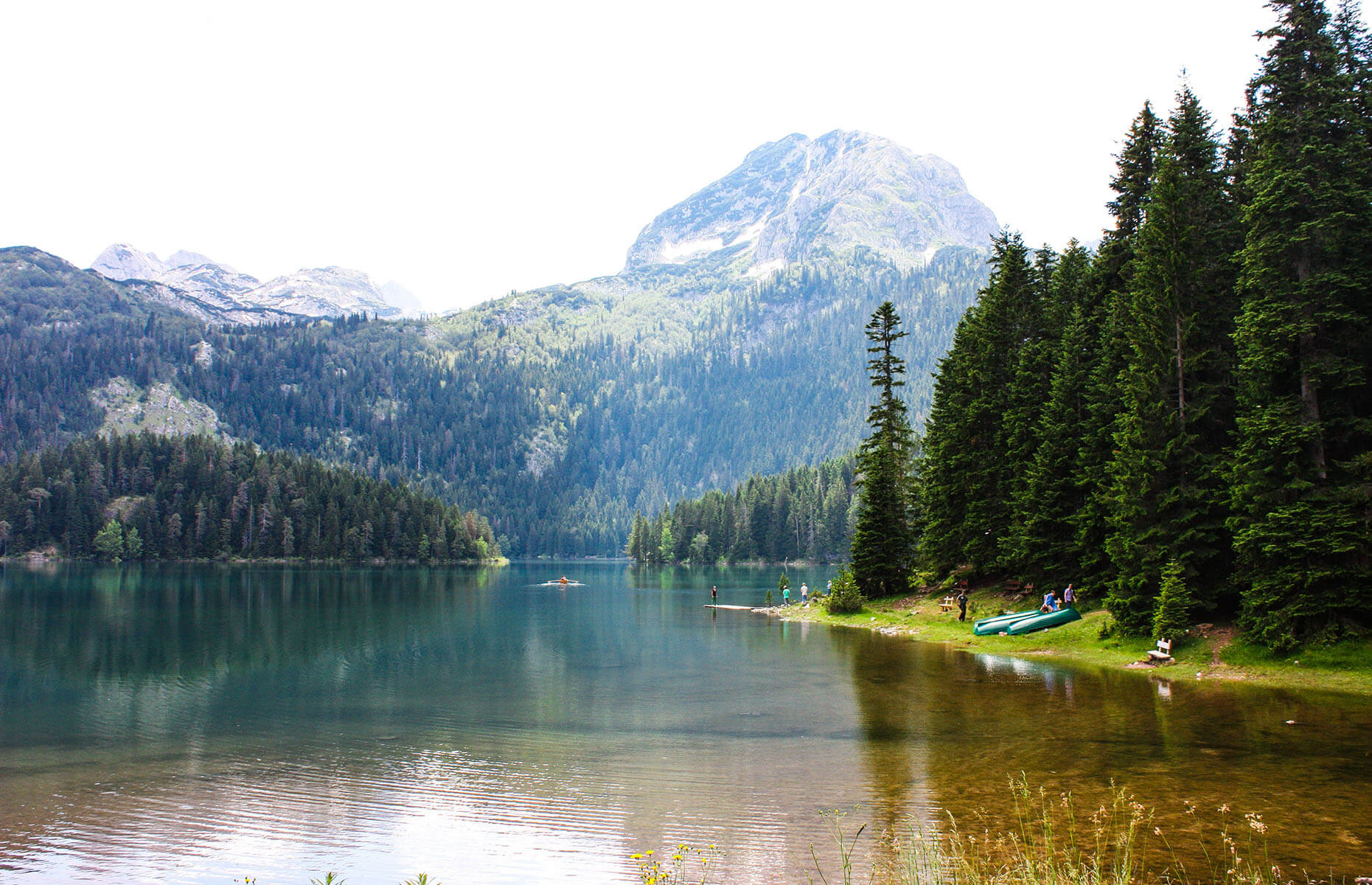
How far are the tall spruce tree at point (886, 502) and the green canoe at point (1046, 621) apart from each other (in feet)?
61.4

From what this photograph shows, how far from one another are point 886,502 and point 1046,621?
2034 cm

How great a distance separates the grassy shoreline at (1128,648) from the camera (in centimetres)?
3061

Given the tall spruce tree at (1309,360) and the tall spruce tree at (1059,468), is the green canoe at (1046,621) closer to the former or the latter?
the tall spruce tree at (1059,468)

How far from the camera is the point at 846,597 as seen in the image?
6588cm

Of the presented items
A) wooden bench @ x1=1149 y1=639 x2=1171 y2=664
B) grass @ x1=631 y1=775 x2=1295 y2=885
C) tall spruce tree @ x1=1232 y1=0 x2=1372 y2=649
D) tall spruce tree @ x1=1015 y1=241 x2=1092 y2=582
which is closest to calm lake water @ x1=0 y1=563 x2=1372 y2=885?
grass @ x1=631 y1=775 x2=1295 y2=885

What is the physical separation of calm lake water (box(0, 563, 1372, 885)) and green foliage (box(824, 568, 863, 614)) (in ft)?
48.5

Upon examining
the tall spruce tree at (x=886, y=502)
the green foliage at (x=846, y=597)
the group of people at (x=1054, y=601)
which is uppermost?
the tall spruce tree at (x=886, y=502)

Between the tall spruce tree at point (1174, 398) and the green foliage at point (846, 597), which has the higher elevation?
the tall spruce tree at point (1174, 398)

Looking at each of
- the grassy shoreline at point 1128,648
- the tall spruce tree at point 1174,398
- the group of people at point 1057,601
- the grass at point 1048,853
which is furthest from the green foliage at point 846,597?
the grass at point 1048,853

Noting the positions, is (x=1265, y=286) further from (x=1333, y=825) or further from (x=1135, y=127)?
(x=1333, y=825)

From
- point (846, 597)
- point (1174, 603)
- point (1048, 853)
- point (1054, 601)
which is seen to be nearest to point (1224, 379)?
point (1174, 603)

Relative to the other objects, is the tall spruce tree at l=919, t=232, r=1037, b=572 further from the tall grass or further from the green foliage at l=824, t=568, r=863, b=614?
the tall grass

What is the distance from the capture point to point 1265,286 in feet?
112

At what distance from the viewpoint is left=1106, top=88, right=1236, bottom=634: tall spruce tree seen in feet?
124
